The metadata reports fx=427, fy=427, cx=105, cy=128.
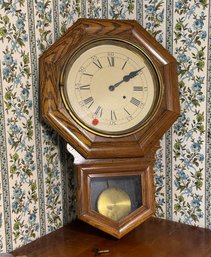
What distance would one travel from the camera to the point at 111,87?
51.5 inches

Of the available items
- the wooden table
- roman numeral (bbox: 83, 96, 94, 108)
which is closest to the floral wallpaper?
the wooden table

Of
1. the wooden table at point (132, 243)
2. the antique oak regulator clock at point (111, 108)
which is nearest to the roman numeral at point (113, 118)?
the antique oak regulator clock at point (111, 108)

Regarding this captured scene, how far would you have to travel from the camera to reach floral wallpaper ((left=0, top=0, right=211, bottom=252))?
1264 millimetres

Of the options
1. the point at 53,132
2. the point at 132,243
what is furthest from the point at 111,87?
the point at 132,243

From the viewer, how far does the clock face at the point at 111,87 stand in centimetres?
128

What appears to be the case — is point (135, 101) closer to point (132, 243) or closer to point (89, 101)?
point (89, 101)

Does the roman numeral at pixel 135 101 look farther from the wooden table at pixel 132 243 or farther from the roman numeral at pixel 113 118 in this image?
the wooden table at pixel 132 243

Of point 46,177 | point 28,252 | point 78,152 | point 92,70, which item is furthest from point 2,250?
point 92,70

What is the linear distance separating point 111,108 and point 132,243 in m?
0.43

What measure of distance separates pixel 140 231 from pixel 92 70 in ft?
1.85

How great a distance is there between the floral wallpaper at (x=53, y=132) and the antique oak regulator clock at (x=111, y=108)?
3.4 inches

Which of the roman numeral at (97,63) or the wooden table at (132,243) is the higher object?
the roman numeral at (97,63)

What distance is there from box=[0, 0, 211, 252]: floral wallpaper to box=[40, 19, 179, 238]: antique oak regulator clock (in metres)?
0.09

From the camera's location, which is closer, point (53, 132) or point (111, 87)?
point (111, 87)
